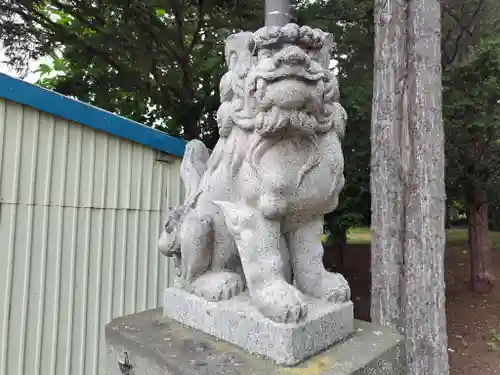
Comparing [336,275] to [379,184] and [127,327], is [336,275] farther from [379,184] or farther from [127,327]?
[379,184]

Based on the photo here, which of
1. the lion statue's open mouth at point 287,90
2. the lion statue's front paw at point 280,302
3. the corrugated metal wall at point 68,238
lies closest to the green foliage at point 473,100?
the corrugated metal wall at point 68,238

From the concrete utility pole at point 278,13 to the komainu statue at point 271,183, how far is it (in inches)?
4.7

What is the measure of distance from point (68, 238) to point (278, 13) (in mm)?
2064

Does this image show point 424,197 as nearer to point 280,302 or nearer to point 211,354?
point 280,302

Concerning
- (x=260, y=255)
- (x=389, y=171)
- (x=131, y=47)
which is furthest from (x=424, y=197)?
(x=131, y=47)

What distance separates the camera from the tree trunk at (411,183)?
116 inches

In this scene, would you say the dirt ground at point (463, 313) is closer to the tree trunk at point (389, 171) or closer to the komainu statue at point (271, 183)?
the tree trunk at point (389, 171)

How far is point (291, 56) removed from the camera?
4.10 feet

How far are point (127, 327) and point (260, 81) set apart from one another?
3.67 feet

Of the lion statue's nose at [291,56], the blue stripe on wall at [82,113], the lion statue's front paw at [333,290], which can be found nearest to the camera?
the lion statue's nose at [291,56]

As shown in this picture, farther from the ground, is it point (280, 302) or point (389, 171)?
point (389, 171)

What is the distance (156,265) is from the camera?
322cm

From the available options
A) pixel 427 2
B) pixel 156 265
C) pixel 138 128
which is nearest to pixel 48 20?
pixel 138 128

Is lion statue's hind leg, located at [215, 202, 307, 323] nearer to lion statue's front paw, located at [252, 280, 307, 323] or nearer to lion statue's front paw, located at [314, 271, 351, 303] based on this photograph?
lion statue's front paw, located at [252, 280, 307, 323]
